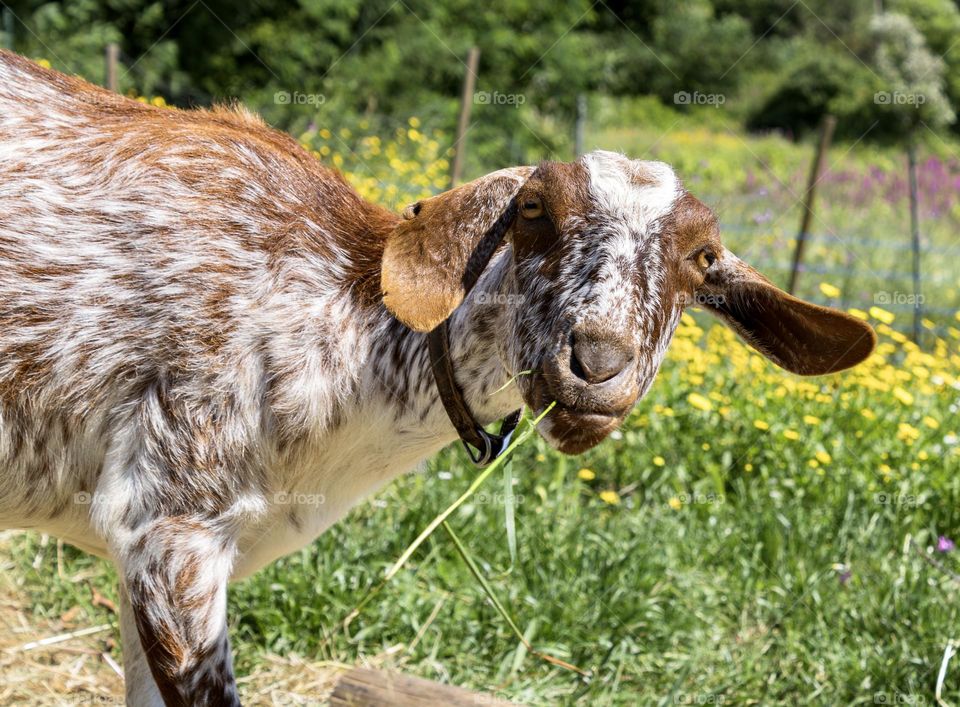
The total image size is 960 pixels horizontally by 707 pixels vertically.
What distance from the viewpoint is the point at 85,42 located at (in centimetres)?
1412

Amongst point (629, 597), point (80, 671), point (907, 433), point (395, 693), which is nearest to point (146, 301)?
point (395, 693)

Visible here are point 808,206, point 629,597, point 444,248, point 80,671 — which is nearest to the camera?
point 444,248

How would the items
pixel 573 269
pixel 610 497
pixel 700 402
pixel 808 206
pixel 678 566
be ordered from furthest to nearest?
pixel 808 206 < pixel 700 402 < pixel 610 497 < pixel 678 566 < pixel 573 269

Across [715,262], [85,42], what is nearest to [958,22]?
[85,42]

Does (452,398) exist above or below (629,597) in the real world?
above

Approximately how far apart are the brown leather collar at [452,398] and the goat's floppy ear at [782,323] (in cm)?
63

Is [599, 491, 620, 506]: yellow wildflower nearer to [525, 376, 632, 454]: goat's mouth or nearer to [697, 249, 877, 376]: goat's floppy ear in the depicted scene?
[697, 249, 877, 376]: goat's floppy ear

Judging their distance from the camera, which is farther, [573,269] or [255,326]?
[255,326]

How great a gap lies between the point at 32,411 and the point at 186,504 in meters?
0.46

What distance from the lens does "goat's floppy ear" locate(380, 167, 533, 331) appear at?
249cm

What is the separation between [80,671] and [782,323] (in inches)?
107

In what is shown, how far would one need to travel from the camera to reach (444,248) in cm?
254

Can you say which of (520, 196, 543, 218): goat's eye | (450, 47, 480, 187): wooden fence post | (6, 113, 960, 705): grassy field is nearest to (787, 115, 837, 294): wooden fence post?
(450, 47, 480, 187): wooden fence post

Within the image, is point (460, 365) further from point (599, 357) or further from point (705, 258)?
point (705, 258)
